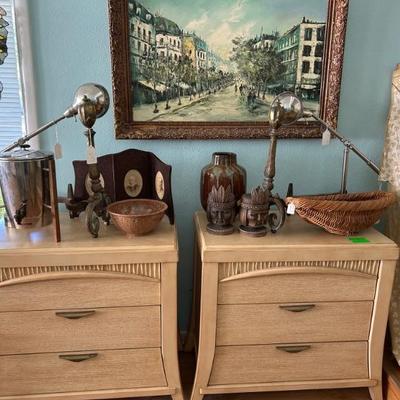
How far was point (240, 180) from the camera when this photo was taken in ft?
4.83

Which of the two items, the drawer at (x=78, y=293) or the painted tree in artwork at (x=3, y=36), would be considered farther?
the painted tree in artwork at (x=3, y=36)

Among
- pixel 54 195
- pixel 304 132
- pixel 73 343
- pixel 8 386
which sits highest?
pixel 304 132

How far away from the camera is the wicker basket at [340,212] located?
52.0 inches

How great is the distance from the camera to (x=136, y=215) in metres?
1.30

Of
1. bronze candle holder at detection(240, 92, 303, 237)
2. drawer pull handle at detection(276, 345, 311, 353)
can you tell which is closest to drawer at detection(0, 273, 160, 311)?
bronze candle holder at detection(240, 92, 303, 237)

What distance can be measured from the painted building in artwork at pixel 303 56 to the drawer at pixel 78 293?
3.10ft

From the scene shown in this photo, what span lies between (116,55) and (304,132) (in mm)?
784

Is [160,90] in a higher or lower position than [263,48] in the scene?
lower

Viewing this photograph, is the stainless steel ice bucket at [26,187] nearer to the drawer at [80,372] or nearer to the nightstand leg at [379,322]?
the drawer at [80,372]

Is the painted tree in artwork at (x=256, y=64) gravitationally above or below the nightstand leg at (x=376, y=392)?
above

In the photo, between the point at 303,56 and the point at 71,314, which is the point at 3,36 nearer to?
the point at 71,314

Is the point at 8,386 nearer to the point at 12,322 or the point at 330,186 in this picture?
the point at 12,322

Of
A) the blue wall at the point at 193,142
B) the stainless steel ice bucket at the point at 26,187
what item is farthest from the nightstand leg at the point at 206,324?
the stainless steel ice bucket at the point at 26,187

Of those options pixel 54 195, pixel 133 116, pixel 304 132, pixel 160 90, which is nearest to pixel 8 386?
pixel 54 195
